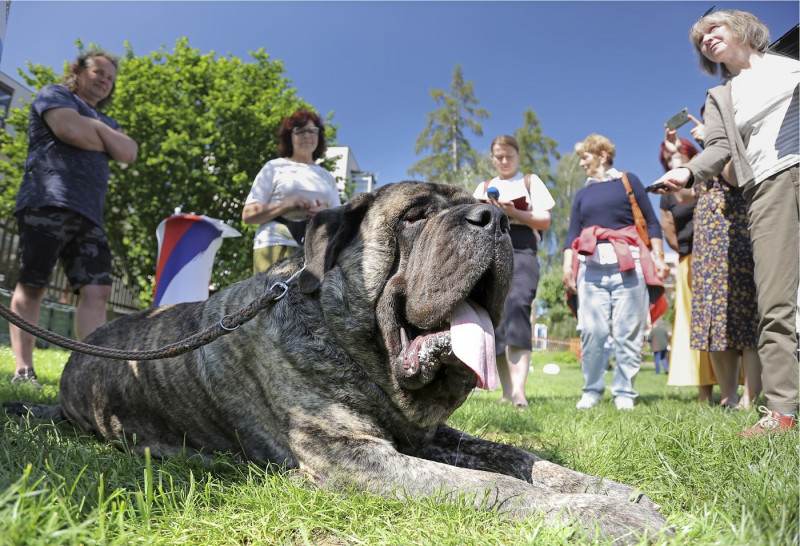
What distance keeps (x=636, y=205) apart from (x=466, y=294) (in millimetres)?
3589

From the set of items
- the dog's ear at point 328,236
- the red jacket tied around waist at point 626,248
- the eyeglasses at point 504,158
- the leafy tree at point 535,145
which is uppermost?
the leafy tree at point 535,145

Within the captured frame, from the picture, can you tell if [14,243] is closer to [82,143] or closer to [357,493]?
[82,143]

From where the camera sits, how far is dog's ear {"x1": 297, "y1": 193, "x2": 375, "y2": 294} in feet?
7.00

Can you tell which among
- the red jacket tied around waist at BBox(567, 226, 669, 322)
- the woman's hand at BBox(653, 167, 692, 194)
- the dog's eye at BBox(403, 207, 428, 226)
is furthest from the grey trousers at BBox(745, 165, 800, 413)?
the dog's eye at BBox(403, 207, 428, 226)

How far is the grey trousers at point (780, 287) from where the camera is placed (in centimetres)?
306

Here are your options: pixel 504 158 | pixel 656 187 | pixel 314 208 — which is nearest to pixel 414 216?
pixel 656 187

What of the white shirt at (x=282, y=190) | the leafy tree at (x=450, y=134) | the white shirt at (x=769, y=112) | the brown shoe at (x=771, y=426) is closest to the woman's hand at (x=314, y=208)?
the white shirt at (x=282, y=190)

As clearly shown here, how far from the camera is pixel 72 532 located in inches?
46.0

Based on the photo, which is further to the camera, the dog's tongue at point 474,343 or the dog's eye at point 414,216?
the dog's eye at point 414,216

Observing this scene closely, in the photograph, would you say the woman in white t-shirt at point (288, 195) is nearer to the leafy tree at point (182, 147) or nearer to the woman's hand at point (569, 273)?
the woman's hand at point (569, 273)

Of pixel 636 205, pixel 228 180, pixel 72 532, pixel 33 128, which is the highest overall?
pixel 228 180

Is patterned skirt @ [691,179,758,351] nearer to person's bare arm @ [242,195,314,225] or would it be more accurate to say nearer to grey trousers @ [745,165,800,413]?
grey trousers @ [745,165,800,413]

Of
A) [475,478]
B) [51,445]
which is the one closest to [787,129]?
[475,478]

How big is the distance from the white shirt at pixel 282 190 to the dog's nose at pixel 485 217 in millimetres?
2588
